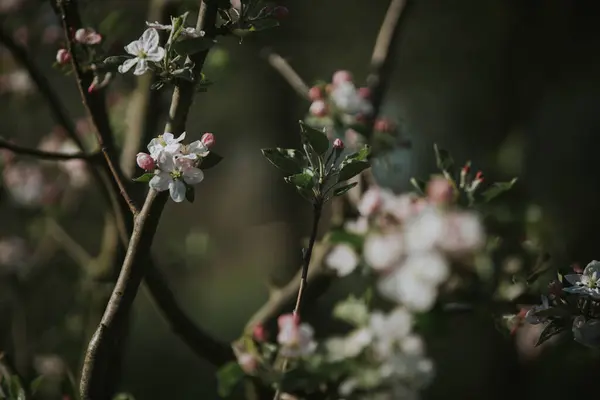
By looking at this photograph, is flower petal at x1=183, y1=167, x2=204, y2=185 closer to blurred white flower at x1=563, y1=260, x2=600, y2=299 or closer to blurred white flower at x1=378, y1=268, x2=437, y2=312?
blurred white flower at x1=378, y1=268, x2=437, y2=312

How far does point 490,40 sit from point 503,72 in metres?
0.67

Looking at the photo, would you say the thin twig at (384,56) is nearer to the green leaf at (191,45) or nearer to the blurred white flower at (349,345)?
the green leaf at (191,45)

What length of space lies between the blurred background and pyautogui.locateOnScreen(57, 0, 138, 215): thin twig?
0.13 meters

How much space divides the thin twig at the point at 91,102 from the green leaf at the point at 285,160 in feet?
0.66

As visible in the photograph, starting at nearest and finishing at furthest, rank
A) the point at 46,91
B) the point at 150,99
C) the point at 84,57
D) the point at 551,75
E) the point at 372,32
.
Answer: the point at 84,57 → the point at 46,91 → the point at 150,99 → the point at 551,75 → the point at 372,32

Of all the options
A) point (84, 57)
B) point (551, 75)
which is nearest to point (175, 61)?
point (84, 57)

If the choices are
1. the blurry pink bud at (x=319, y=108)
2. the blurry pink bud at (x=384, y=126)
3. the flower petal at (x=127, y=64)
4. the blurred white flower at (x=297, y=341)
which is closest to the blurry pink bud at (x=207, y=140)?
the flower petal at (x=127, y=64)

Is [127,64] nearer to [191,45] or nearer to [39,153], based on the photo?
[191,45]

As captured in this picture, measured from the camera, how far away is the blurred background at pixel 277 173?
1532 millimetres

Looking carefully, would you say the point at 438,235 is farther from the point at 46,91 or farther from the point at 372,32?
the point at 372,32

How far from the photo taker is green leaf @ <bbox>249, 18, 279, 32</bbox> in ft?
2.54

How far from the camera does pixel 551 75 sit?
3.53m

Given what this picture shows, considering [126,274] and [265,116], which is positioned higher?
[126,274]

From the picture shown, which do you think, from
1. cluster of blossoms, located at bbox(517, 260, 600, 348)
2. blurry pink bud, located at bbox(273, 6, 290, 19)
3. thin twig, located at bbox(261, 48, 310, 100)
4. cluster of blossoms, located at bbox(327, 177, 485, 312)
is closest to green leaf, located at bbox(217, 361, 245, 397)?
cluster of blossoms, located at bbox(327, 177, 485, 312)
